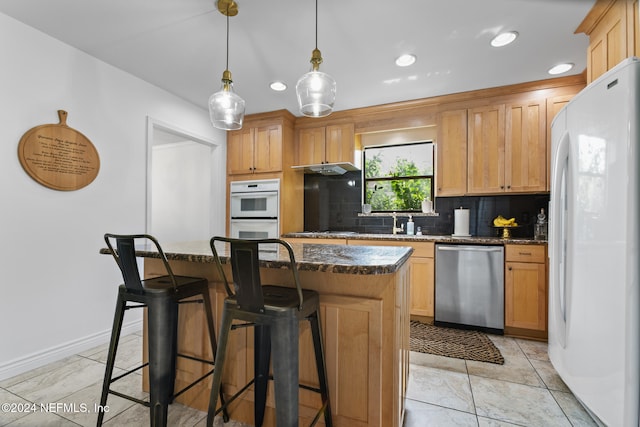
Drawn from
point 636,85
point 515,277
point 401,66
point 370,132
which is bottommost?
point 515,277

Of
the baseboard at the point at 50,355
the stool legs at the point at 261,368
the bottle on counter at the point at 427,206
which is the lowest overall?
the baseboard at the point at 50,355

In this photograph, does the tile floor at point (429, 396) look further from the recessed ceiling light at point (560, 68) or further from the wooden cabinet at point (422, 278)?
the recessed ceiling light at point (560, 68)

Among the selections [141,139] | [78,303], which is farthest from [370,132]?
[78,303]

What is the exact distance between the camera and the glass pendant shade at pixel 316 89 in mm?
1687

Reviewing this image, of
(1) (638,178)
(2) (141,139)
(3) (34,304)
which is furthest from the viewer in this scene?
(2) (141,139)

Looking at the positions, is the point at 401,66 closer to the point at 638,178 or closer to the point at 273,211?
the point at 638,178

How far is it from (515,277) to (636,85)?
197 centimetres

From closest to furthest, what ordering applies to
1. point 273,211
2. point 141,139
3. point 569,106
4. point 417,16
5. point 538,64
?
point 569,106 → point 417,16 → point 538,64 → point 141,139 → point 273,211

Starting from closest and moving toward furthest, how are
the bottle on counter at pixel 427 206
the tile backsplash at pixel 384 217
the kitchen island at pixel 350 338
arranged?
the kitchen island at pixel 350 338 → the tile backsplash at pixel 384 217 → the bottle on counter at pixel 427 206

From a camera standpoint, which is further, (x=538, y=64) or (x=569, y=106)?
(x=538, y=64)

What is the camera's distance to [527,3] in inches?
75.0

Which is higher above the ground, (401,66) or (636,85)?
(401,66)

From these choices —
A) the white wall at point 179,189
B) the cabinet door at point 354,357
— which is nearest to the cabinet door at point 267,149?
the white wall at point 179,189

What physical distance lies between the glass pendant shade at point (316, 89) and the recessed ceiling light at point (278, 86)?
1455 millimetres
